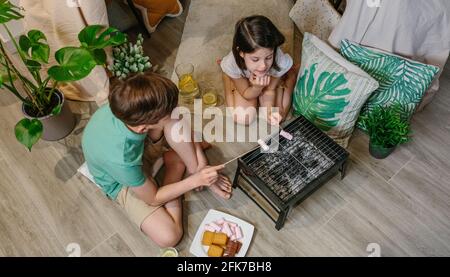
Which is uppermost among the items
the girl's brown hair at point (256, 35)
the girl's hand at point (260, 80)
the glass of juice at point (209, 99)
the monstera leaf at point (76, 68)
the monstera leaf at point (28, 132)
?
the monstera leaf at point (76, 68)

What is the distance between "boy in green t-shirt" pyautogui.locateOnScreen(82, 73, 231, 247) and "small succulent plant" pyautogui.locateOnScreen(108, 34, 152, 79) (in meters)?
0.52

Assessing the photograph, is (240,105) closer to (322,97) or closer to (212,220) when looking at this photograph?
(322,97)

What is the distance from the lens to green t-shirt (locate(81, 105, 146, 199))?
4.04 feet

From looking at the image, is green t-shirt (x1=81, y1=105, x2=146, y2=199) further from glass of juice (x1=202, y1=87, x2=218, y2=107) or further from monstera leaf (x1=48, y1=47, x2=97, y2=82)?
glass of juice (x1=202, y1=87, x2=218, y2=107)

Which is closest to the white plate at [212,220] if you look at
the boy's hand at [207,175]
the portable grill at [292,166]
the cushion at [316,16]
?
the portable grill at [292,166]

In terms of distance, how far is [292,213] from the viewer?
1.61 meters

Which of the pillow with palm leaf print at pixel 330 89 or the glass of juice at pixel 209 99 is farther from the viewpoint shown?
the glass of juice at pixel 209 99

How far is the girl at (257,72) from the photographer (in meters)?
1.49

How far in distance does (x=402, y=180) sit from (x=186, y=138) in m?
0.99

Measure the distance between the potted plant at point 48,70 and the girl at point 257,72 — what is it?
1.59ft

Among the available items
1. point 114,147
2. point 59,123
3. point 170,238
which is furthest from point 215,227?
point 59,123

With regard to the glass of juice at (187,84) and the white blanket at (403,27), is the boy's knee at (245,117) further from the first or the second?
the white blanket at (403,27)

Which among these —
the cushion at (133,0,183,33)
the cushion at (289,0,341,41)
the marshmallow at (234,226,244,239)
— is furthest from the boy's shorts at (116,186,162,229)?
the cushion at (289,0,341,41)
